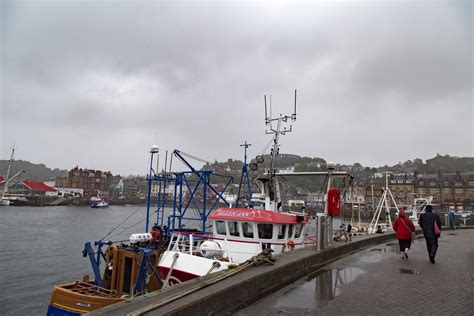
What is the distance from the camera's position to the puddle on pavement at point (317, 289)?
19.6ft

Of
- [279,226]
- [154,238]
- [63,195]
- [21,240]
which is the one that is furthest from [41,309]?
[63,195]

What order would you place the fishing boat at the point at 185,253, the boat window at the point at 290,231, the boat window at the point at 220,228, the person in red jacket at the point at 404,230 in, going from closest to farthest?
the person in red jacket at the point at 404,230
the fishing boat at the point at 185,253
the boat window at the point at 220,228
the boat window at the point at 290,231

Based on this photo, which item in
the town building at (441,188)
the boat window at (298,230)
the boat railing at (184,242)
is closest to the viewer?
the boat railing at (184,242)

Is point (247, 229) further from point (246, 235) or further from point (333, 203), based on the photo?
point (333, 203)

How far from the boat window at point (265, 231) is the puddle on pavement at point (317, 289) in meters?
4.84

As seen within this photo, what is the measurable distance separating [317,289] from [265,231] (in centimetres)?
679

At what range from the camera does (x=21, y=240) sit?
122 feet

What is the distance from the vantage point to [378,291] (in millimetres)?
6734

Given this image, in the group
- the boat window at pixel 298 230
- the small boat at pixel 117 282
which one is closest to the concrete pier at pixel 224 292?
the boat window at pixel 298 230

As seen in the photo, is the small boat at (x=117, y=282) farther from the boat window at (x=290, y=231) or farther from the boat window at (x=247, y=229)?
the boat window at (x=290, y=231)

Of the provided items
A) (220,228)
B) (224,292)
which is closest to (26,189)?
(220,228)

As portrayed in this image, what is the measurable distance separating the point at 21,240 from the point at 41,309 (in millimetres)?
26171

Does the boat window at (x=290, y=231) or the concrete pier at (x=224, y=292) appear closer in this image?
the concrete pier at (x=224, y=292)

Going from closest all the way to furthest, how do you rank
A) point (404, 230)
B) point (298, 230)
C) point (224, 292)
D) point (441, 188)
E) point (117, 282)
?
point (224, 292) < point (404, 230) < point (117, 282) < point (298, 230) < point (441, 188)
